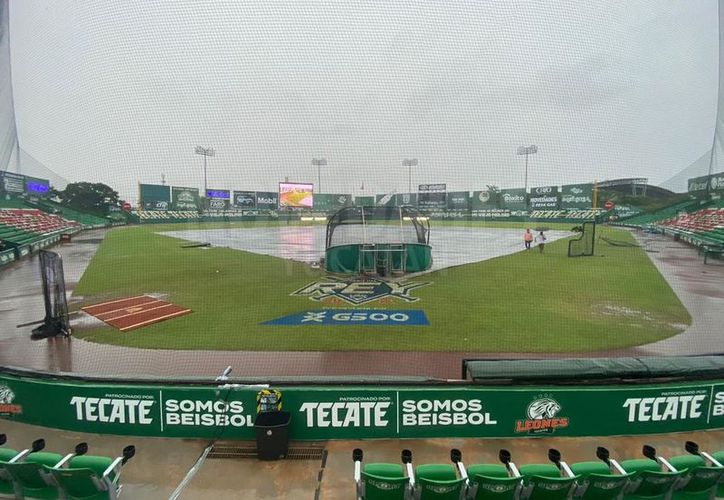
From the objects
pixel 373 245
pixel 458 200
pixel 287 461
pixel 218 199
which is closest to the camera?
pixel 287 461

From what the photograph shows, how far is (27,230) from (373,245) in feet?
30.2

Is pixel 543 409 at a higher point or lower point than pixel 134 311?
higher

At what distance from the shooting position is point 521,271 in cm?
1361

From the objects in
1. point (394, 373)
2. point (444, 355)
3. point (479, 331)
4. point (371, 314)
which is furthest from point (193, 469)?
point (479, 331)

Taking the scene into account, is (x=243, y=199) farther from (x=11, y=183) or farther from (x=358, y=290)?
(x=11, y=183)

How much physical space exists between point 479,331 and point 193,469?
572cm

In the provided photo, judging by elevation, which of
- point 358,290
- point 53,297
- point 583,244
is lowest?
point 358,290

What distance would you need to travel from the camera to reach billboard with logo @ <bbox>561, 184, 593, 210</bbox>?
8.11 meters

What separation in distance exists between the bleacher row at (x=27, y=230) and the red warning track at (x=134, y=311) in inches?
78.0

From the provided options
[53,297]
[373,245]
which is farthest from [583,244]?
[53,297]

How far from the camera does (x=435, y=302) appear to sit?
9602 mm

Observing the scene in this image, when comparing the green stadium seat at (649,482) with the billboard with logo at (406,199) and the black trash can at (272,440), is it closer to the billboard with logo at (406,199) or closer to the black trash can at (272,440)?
the black trash can at (272,440)

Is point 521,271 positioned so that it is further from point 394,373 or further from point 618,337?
point 394,373

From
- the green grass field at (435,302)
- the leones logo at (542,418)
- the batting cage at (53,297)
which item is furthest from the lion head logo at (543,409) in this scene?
the batting cage at (53,297)
